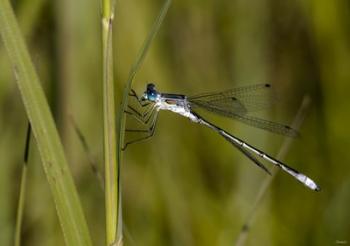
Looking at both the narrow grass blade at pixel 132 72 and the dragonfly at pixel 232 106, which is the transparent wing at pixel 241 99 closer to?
the dragonfly at pixel 232 106

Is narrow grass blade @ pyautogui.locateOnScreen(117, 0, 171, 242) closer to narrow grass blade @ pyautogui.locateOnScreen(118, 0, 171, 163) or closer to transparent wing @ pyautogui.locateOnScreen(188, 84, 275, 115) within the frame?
narrow grass blade @ pyautogui.locateOnScreen(118, 0, 171, 163)

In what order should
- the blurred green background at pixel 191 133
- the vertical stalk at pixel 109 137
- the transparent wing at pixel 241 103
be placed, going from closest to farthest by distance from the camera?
1. the vertical stalk at pixel 109 137
2. the blurred green background at pixel 191 133
3. the transparent wing at pixel 241 103

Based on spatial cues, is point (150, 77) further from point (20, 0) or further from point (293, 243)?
point (293, 243)

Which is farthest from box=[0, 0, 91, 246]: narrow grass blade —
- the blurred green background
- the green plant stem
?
the blurred green background

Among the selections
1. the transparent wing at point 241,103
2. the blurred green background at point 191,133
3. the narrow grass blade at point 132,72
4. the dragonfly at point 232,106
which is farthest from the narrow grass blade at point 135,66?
the transparent wing at point 241,103

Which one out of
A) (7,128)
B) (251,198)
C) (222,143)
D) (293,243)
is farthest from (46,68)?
(293,243)

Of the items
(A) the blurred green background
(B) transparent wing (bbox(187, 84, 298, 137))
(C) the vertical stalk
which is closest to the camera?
(C) the vertical stalk

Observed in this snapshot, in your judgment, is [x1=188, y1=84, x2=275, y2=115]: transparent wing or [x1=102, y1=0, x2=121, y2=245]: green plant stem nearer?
[x1=102, y1=0, x2=121, y2=245]: green plant stem
